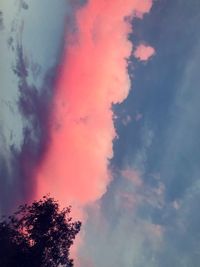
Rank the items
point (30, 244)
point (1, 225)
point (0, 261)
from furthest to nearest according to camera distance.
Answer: point (1, 225)
point (30, 244)
point (0, 261)

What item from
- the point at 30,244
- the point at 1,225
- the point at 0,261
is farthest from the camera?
the point at 1,225

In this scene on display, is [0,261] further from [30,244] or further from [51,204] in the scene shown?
[51,204]

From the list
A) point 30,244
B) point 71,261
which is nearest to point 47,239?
point 30,244

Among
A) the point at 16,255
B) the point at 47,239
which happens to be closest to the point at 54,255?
the point at 47,239

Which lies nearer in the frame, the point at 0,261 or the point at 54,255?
the point at 0,261

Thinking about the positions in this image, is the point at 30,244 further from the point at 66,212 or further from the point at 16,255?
the point at 66,212

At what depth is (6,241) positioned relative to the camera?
6788 cm

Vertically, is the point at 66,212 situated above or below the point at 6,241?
above

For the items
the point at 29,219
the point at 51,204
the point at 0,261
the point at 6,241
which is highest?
the point at 51,204

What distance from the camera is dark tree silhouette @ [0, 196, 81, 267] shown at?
64.8 m

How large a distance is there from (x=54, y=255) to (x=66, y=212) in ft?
30.6

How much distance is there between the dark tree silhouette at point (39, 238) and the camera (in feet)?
213

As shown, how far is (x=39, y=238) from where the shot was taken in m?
67.9

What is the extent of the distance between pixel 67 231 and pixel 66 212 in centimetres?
411
